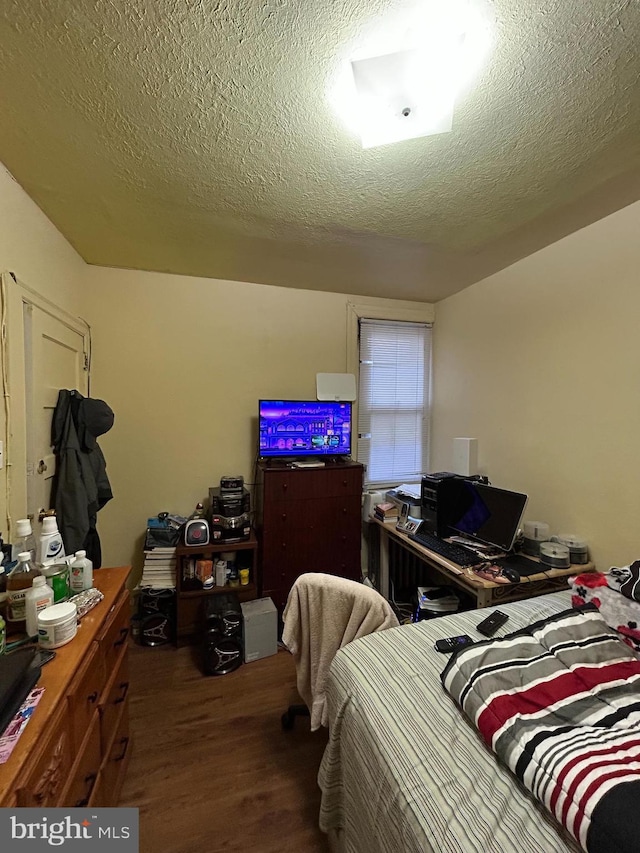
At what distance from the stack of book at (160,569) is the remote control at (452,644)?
181cm

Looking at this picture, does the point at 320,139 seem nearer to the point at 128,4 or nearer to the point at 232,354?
the point at 128,4

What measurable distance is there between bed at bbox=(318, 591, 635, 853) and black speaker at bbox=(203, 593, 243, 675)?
42.6 inches

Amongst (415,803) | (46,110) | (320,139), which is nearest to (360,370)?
(320,139)

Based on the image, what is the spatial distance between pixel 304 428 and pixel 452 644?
1745 mm

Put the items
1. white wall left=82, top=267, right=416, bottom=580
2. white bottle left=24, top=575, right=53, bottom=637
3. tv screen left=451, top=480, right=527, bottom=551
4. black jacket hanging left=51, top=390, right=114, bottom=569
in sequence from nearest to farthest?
white bottle left=24, top=575, right=53, bottom=637 → black jacket hanging left=51, top=390, right=114, bottom=569 → tv screen left=451, top=480, right=527, bottom=551 → white wall left=82, top=267, right=416, bottom=580

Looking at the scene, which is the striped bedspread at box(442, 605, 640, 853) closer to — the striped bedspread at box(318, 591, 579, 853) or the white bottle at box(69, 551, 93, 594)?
the striped bedspread at box(318, 591, 579, 853)

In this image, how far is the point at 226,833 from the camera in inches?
50.8

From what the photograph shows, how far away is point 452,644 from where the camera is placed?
1.27 metres

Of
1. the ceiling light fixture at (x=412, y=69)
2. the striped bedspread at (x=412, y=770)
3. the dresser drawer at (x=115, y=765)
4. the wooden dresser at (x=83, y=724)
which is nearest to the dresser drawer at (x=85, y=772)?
the wooden dresser at (x=83, y=724)

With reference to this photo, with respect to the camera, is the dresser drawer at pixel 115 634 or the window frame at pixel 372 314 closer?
the dresser drawer at pixel 115 634

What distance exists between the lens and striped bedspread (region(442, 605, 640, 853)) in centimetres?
68

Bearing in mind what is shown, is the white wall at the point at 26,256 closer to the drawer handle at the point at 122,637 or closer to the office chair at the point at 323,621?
the drawer handle at the point at 122,637

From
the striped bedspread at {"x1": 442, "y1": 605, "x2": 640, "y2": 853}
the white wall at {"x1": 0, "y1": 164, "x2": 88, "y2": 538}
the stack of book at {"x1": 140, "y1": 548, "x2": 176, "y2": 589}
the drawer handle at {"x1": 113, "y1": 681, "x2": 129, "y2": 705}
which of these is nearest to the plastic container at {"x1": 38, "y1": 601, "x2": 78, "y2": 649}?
the drawer handle at {"x1": 113, "y1": 681, "x2": 129, "y2": 705}

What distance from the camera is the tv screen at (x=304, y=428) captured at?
2.63m
